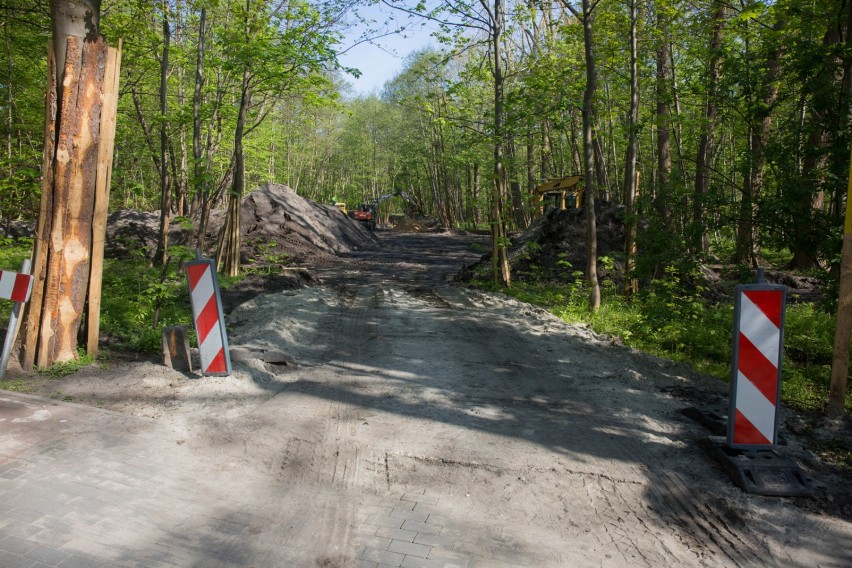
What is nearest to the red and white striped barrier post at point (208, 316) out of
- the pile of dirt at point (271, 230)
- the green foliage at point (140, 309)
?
the green foliage at point (140, 309)

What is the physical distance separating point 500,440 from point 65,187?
16.3 feet

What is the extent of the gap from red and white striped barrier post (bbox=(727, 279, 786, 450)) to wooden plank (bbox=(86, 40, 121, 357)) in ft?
19.7

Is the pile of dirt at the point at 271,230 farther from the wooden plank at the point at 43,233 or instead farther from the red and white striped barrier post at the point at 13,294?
the red and white striped barrier post at the point at 13,294

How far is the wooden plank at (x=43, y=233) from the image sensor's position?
564 centimetres

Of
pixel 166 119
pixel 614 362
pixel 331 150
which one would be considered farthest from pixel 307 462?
pixel 331 150

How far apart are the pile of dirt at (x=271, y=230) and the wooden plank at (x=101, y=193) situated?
1209 centimetres

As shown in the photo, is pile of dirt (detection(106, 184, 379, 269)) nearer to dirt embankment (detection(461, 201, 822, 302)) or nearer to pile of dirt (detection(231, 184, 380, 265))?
pile of dirt (detection(231, 184, 380, 265))

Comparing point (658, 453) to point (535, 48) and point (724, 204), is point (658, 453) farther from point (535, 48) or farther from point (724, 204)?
point (535, 48)

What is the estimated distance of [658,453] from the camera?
13.9ft

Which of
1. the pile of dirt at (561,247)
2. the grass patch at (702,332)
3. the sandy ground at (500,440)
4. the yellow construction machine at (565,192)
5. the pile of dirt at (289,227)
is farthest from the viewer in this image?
the pile of dirt at (289,227)

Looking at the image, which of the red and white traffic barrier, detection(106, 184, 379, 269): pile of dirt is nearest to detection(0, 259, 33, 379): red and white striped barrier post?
the red and white traffic barrier

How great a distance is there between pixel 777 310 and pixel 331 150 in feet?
199

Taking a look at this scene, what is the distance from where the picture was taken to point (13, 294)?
5.41 metres

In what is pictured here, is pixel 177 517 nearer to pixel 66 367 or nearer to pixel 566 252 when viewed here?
pixel 66 367
